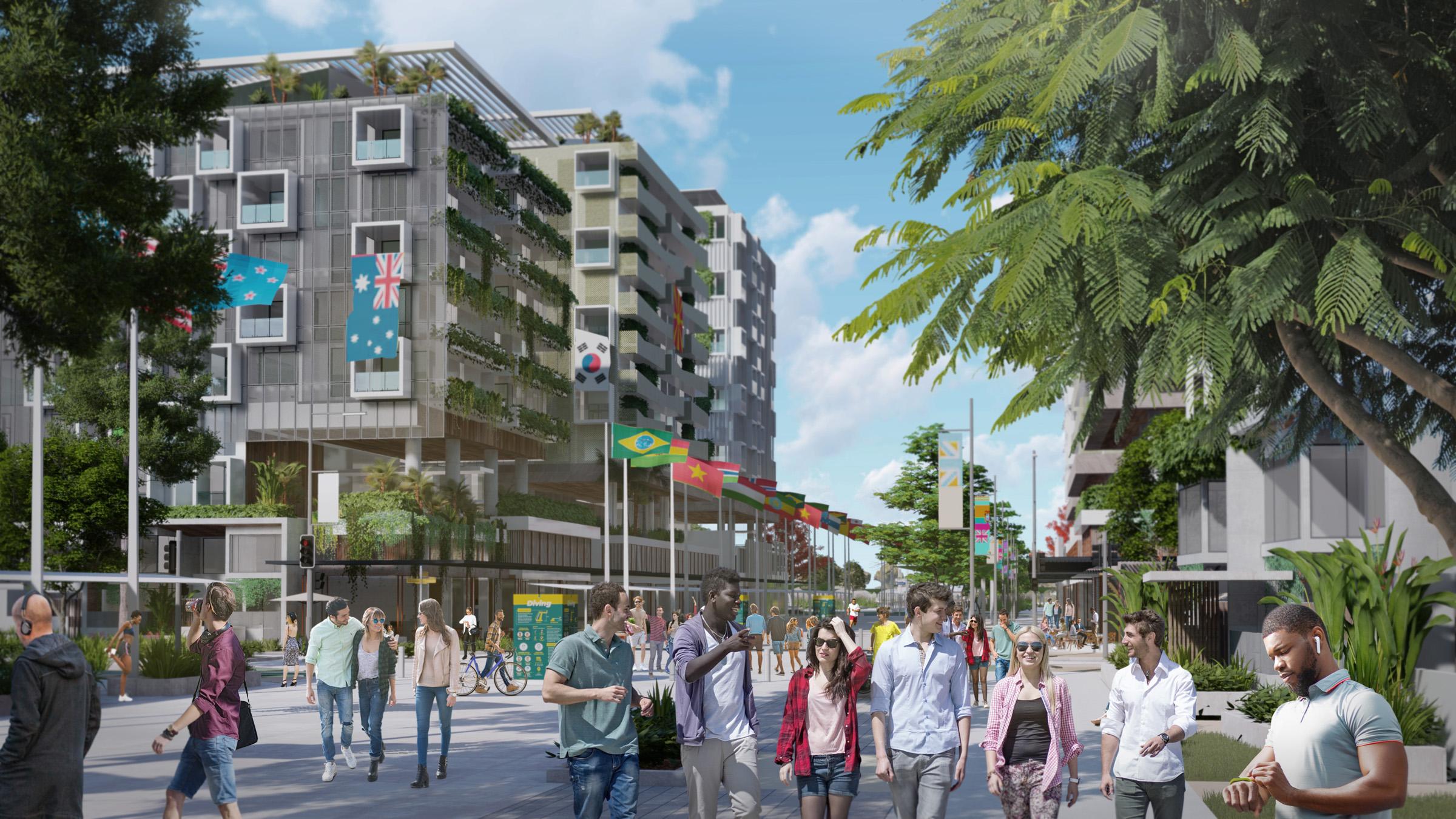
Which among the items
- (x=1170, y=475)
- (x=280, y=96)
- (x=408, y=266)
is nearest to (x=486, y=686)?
(x=1170, y=475)

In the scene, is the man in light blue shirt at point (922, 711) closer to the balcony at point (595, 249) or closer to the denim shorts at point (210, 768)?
the denim shorts at point (210, 768)

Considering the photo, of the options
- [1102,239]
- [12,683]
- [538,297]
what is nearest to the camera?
[1102,239]

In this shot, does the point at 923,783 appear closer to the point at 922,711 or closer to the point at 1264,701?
the point at 922,711

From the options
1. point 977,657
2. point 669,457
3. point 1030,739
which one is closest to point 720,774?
point 1030,739

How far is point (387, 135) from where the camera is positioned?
63344 millimetres

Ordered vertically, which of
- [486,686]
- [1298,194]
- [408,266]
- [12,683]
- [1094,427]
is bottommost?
[486,686]

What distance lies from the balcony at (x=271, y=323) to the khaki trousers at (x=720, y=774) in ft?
189

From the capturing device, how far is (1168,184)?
25.0 ft

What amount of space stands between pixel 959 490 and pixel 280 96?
3972 centimetres

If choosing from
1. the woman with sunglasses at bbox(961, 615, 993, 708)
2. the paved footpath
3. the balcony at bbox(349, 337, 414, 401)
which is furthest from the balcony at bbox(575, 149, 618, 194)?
the paved footpath

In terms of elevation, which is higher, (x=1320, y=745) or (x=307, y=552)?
(x=1320, y=745)

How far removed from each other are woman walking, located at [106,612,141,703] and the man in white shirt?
22.0 m

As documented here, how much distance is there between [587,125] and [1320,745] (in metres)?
83.1

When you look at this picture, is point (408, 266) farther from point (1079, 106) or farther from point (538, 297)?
point (1079, 106)
